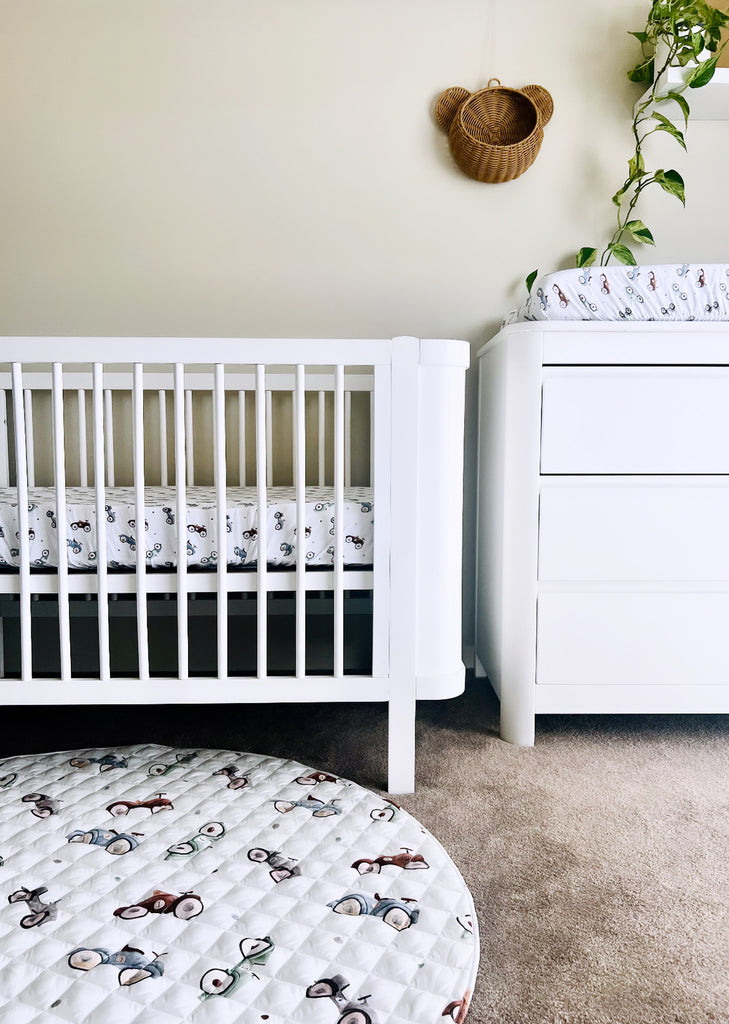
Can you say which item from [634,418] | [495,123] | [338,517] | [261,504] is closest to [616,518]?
[634,418]

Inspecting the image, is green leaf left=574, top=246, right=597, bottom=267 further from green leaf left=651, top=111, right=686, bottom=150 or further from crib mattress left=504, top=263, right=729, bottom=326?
crib mattress left=504, top=263, right=729, bottom=326

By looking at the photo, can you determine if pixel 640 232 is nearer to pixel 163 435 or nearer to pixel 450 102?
pixel 450 102

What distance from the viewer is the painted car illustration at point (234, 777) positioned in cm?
121

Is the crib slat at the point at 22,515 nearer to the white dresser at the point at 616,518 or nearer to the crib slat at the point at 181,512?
the crib slat at the point at 181,512

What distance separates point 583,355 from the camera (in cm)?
138

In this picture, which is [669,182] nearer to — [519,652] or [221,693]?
[519,652]

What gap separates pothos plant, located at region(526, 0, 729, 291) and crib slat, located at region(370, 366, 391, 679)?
32.1 inches

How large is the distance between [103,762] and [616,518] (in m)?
1.05

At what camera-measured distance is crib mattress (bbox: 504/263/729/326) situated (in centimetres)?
138

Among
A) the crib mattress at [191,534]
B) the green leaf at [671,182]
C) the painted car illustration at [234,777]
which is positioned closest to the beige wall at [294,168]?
the green leaf at [671,182]

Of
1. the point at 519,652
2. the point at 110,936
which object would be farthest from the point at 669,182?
the point at 110,936

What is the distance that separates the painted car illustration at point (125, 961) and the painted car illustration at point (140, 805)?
0.32 metres

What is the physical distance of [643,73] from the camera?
176cm

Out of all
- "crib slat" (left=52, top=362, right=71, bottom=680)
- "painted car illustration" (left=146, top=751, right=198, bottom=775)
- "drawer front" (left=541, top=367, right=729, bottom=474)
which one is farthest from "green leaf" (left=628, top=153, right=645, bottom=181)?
"painted car illustration" (left=146, top=751, right=198, bottom=775)
